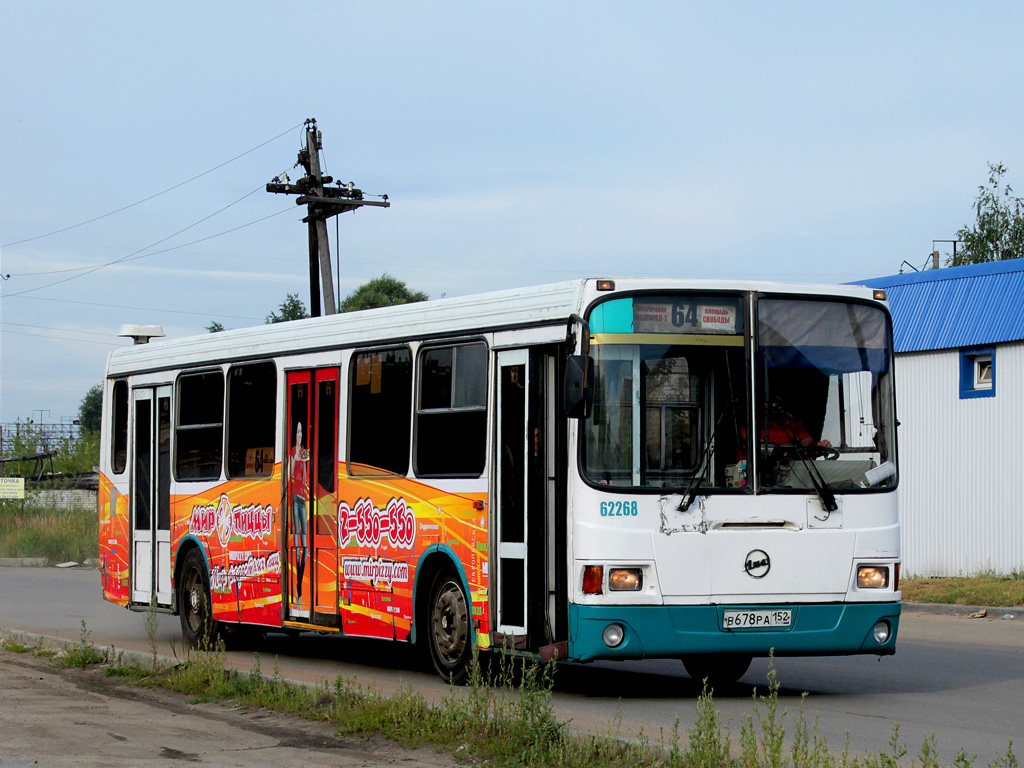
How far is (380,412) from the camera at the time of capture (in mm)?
12234

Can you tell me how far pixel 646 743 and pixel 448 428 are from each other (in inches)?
171

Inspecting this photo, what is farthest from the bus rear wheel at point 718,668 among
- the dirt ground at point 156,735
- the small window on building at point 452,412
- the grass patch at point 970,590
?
the grass patch at point 970,590

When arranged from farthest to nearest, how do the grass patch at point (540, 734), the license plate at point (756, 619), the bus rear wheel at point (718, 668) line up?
the bus rear wheel at point (718, 668)
the license plate at point (756, 619)
the grass patch at point (540, 734)

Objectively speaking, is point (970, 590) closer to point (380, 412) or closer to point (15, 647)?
point (380, 412)

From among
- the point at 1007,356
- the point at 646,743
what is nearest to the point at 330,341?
the point at 646,743

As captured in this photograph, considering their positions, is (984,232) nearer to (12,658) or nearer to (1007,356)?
(1007,356)

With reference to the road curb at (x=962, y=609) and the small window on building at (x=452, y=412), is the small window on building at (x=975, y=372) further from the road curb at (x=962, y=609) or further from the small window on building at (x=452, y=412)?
the small window on building at (x=452, y=412)

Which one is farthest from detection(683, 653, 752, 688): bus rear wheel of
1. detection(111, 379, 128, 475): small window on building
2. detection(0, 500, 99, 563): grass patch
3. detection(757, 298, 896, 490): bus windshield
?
detection(0, 500, 99, 563): grass patch

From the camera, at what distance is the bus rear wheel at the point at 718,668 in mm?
11578

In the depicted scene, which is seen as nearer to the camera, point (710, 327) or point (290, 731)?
point (290, 731)

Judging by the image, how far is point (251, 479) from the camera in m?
14.0

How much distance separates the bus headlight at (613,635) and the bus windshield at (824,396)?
1453 mm

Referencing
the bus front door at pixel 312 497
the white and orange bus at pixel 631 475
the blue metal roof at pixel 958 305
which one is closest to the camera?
the white and orange bus at pixel 631 475

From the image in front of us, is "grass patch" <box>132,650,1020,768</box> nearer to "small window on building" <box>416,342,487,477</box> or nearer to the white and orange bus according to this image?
the white and orange bus
